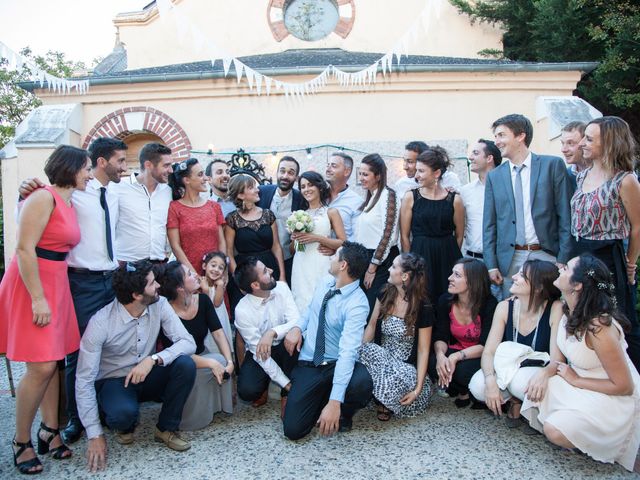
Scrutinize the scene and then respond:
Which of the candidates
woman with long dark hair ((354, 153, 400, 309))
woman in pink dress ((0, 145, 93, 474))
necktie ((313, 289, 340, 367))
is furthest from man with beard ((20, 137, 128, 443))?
woman with long dark hair ((354, 153, 400, 309))

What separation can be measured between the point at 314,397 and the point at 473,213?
88.2 inches

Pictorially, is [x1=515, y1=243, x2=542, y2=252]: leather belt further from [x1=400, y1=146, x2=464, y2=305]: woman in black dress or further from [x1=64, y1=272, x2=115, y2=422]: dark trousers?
[x1=64, y1=272, x2=115, y2=422]: dark trousers

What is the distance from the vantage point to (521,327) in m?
3.72

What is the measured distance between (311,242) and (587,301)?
7.56 ft

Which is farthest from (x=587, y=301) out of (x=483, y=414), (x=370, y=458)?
(x=370, y=458)

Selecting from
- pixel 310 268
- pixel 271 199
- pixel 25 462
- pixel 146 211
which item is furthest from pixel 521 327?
pixel 25 462

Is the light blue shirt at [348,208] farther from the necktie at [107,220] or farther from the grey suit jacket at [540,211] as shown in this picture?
the necktie at [107,220]

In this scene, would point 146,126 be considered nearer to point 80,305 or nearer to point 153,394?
point 80,305

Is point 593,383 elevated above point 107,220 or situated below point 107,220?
below

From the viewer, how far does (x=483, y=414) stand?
3900 mm

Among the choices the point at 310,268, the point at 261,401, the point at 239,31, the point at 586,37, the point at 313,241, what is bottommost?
the point at 261,401

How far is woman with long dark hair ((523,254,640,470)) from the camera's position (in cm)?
298

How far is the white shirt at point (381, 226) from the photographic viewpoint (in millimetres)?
4551

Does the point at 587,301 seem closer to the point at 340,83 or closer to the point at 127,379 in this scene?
the point at 127,379
